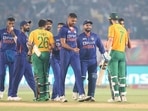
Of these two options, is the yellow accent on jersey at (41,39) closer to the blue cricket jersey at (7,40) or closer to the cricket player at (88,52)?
the cricket player at (88,52)

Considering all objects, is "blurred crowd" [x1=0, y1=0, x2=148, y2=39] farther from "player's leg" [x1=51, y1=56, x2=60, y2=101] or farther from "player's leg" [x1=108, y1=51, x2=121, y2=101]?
"player's leg" [x1=108, y1=51, x2=121, y2=101]

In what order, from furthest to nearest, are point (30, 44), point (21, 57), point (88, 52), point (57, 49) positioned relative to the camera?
1. point (57, 49)
2. point (21, 57)
3. point (88, 52)
4. point (30, 44)

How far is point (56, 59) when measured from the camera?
15.9 meters

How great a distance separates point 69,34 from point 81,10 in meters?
18.3

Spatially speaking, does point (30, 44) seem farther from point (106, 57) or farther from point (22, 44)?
point (106, 57)

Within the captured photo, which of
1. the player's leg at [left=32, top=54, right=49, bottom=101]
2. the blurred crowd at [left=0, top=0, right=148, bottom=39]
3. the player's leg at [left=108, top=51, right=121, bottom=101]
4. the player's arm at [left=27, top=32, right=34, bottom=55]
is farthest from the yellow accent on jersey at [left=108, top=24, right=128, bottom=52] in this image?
the blurred crowd at [left=0, top=0, right=148, bottom=39]

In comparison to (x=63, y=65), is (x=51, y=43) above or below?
above

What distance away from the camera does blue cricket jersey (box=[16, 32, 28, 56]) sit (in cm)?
1548

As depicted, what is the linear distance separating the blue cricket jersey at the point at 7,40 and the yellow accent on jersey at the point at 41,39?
1310 millimetres

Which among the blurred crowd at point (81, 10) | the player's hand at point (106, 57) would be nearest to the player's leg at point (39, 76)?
the player's hand at point (106, 57)

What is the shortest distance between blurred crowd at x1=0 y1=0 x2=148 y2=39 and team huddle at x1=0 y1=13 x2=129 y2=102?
53.7 feet

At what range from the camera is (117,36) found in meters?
15.1

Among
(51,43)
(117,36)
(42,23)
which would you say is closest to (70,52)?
(51,43)

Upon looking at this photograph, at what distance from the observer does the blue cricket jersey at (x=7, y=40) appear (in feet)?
53.0
